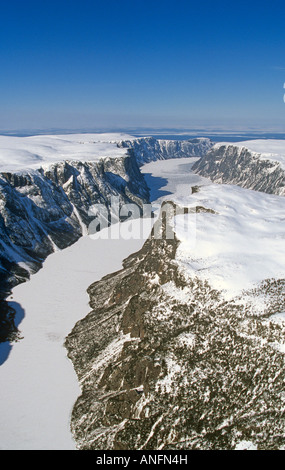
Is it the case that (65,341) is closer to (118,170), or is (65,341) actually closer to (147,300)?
(147,300)

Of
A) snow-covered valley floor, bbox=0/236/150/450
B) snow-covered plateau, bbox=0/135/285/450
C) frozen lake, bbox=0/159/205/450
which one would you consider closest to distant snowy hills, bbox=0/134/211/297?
frozen lake, bbox=0/159/205/450

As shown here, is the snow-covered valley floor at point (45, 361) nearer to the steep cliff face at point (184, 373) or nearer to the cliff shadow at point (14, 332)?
the cliff shadow at point (14, 332)

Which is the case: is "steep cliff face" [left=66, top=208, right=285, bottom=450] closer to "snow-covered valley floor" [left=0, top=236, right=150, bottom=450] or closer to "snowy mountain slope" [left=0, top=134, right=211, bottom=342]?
"snow-covered valley floor" [left=0, top=236, right=150, bottom=450]

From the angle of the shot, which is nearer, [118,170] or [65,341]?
[65,341]

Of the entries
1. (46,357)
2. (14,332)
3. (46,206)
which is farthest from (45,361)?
(46,206)
